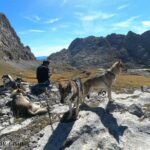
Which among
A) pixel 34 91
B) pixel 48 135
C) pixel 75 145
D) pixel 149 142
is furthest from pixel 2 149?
pixel 34 91

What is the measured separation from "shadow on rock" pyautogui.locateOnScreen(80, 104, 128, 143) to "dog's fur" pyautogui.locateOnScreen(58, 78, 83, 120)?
136 cm

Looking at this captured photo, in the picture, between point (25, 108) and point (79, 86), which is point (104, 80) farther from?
point (25, 108)

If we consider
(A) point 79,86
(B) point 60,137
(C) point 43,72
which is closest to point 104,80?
(A) point 79,86

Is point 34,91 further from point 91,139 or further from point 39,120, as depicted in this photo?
point 91,139

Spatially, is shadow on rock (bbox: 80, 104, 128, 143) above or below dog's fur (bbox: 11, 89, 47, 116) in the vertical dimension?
below

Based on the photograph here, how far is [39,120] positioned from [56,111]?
1.66 meters

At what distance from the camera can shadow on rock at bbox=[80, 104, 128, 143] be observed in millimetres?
19422

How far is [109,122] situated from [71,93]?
2.92 m

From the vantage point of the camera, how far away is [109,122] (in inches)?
800

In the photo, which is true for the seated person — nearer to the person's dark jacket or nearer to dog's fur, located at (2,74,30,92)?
the person's dark jacket

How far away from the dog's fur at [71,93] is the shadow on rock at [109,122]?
53.7 inches

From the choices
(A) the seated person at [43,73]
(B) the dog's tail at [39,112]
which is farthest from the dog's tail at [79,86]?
(A) the seated person at [43,73]

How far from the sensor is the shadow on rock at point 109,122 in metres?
19.4

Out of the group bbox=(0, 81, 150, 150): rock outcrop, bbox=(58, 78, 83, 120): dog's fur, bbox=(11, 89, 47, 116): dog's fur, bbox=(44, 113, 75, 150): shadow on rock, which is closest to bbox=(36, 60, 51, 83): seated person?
bbox=(11, 89, 47, 116): dog's fur
